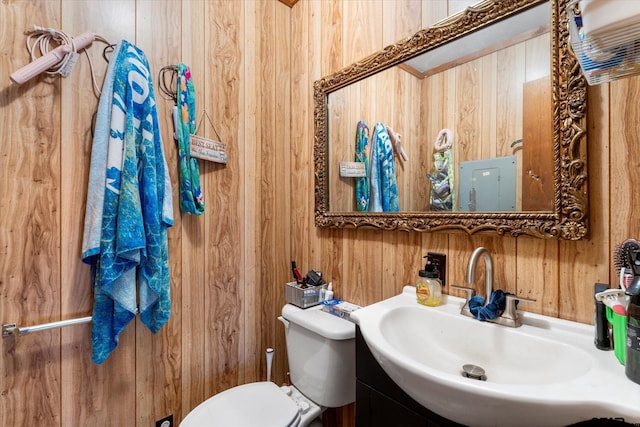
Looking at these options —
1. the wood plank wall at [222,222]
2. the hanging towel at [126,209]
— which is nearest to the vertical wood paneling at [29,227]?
the wood plank wall at [222,222]

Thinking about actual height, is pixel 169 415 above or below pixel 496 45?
below

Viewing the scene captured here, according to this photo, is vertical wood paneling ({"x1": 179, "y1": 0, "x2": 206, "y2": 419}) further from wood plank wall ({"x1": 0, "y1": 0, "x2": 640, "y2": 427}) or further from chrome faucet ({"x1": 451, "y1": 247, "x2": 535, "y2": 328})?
chrome faucet ({"x1": 451, "y1": 247, "x2": 535, "y2": 328})

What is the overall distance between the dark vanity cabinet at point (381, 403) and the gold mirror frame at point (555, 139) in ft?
1.53

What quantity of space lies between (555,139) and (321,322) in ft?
3.08

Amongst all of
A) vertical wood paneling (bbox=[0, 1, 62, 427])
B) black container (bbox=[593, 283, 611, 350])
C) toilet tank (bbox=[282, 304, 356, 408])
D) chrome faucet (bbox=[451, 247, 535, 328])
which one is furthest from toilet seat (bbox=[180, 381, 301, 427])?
black container (bbox=[593, 283, 611, 350])

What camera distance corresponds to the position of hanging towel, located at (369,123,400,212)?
1.16 meters

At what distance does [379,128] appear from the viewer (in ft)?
3.96

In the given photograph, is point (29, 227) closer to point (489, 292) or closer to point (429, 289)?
point (429, 289)

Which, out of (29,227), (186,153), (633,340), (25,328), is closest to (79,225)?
(29,227)

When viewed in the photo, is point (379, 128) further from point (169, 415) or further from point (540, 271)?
point (169, 415)

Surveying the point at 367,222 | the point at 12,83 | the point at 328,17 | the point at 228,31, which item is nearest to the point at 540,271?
the point at 367,222

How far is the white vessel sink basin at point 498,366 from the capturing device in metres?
0.49

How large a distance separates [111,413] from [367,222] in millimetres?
1223

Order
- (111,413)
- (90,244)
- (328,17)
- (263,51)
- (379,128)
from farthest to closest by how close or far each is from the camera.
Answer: (263,51), (328,17), (379,128), (111,413), (90,244)
